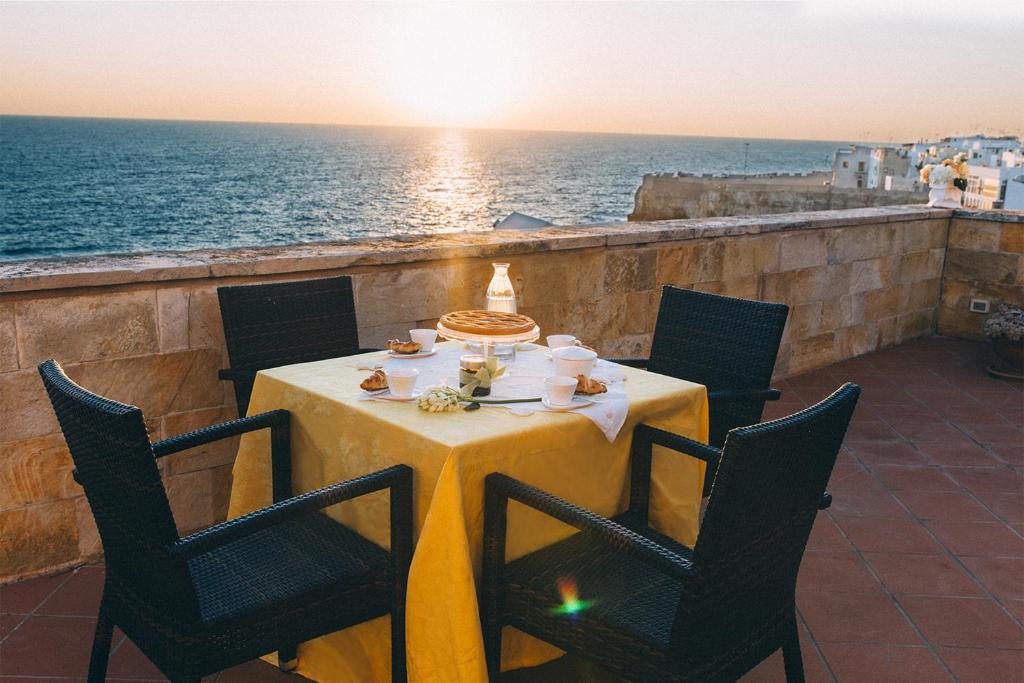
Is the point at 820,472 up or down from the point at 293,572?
up

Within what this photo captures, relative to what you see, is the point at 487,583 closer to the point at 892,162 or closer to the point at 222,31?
the point at 892,162

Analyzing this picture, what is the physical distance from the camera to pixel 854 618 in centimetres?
271

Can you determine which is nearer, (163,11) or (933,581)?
(933,581)

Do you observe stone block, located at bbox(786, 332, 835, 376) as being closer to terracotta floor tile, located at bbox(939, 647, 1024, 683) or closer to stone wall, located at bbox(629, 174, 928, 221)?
terracotta floor tile, located at bbox(939, 647, 1024, 683)

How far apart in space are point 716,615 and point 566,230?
293 cm

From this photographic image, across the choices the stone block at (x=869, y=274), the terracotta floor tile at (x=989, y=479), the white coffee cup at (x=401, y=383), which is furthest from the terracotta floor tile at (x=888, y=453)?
the white coffee cup at (x=401, y=383)

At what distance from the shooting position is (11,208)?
158 ft

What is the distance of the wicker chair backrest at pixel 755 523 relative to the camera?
157 cm

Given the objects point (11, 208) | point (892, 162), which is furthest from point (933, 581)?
point (892, 162)

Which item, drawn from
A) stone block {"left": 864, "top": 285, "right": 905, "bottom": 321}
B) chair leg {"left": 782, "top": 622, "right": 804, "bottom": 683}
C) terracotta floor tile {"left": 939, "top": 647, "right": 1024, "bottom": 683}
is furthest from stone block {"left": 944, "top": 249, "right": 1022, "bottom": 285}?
chair leg {"left": 782, "top": 622, "right": 804, "bottom": 683}

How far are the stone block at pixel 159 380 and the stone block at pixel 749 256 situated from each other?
9.89 feet

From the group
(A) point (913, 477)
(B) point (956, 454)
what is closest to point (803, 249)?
(B) point (956, 454)

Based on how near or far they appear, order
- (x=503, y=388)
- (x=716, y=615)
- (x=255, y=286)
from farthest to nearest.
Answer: (x=255, y=286), (x=503, y=388), (x=716, y=615)

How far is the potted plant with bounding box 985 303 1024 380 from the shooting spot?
5.49 metres
